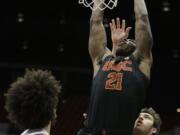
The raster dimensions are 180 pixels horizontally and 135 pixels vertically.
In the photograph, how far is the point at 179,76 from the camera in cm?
1044

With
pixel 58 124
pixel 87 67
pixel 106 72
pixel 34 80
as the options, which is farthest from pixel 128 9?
pixel 34 80

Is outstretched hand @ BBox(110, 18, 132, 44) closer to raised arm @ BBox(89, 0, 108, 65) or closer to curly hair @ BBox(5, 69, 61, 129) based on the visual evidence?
raised arm @ BBox(89, 0, 108, 65)

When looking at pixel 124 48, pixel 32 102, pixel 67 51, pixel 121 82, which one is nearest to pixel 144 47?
pixel 124 48

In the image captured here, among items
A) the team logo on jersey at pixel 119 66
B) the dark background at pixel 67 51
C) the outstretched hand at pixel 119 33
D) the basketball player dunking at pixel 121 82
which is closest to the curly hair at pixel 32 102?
the basketball player dunking at pixel 121 82

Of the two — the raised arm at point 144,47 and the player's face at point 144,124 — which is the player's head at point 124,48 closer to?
the raised arm at point 144,47

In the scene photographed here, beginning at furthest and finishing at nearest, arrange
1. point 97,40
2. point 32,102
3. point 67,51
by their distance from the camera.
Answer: point 67,51, point 97,40, point 32,102

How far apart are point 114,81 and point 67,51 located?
277 inches

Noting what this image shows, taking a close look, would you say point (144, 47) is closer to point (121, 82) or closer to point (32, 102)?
point (121, 82)

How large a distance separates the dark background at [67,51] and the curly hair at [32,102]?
649cm

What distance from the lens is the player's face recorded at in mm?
3719

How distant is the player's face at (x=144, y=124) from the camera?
12.2ft

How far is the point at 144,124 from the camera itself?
3807 millimetres

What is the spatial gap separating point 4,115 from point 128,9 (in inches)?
129

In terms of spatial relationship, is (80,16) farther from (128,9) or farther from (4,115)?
(4,115)
